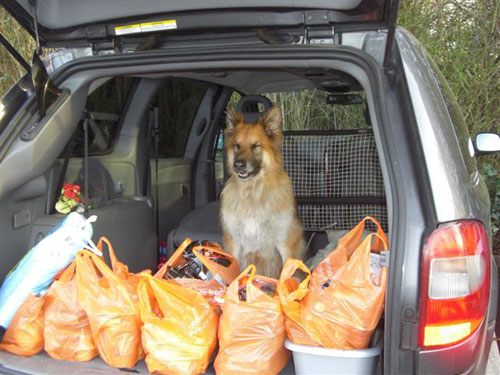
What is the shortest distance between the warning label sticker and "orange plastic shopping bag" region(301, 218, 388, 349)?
126cm

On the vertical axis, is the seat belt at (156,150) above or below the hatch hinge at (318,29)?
below

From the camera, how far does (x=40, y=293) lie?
2.01 m

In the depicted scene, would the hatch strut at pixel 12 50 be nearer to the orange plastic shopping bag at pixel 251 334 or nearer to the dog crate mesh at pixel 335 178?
the orange plastic shopping bag at pixel 251 334

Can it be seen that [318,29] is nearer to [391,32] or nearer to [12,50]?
[391,32]

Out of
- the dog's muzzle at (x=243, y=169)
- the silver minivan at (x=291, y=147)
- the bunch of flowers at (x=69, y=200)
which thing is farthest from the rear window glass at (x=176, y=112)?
the bunch of flowers at (x=69, y=200)

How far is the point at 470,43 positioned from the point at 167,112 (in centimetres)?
389

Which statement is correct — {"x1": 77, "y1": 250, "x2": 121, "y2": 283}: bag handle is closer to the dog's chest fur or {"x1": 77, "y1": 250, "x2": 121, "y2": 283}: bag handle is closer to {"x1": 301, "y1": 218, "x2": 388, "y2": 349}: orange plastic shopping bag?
{"x1": 301, "y1": 218, "x2": 388, "y2": 349}: orange plastic shopping bag

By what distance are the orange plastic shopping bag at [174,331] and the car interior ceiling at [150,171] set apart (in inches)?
34.9

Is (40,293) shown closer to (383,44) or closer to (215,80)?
(383,44)

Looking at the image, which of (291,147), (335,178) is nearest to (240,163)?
(291,147)

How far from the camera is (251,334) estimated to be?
1771 millimetres

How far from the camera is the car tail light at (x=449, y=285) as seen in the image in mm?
1387

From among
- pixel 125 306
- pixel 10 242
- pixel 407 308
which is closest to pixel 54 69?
pixel 10 242

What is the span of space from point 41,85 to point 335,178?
2.18 meters
